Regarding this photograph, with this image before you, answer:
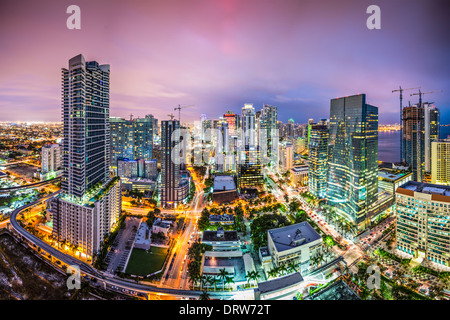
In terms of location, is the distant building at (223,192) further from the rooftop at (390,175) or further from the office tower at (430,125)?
the office tower at (430,125)

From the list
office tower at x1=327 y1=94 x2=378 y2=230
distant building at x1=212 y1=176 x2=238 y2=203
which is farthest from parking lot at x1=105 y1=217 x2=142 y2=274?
office tower at x1=327 y1=94 x2=378 y2=230

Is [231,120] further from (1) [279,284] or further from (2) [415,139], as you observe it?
(1) [279,284]

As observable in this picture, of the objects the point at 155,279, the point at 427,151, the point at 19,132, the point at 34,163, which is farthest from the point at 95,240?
the point at 19,132

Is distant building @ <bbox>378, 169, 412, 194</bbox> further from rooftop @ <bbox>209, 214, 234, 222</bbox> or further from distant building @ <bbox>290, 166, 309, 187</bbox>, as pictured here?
rooftop @ <bbox>209, 214, 234, 222</bbox>

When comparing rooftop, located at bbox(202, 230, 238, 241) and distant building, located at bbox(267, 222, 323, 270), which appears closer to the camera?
distant building, located at bbox(267, 222, 323, 270)

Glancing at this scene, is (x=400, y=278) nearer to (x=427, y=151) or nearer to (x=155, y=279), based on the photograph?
(x=155, y=279)

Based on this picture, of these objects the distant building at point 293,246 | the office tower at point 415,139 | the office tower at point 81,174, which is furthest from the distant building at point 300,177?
the office tower at point 81,174

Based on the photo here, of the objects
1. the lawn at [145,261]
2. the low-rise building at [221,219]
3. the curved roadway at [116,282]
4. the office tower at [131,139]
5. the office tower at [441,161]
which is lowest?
the lawn at [145,261]

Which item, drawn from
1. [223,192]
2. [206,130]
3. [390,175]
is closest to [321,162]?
[390,175]
